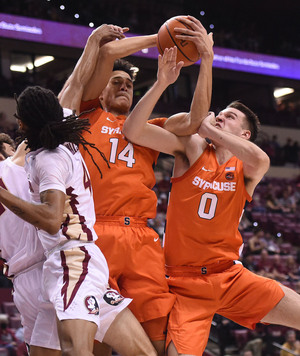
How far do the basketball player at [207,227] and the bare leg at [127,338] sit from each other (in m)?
0.43

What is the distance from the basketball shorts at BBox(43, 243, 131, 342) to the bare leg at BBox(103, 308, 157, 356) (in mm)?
286

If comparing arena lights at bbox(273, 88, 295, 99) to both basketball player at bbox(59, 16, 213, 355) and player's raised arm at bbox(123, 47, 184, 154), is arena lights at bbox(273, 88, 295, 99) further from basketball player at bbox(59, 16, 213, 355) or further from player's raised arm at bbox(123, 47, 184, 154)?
player's raised arm at bbox(123, 47, 184, 154)

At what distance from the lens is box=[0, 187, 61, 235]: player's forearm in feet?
8.56

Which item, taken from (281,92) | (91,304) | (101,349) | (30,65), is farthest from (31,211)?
(281,92)

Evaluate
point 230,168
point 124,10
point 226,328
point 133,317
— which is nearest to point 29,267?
point 133,317

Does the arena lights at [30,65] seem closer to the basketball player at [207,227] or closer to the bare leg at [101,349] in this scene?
the basketball player at [207,227]

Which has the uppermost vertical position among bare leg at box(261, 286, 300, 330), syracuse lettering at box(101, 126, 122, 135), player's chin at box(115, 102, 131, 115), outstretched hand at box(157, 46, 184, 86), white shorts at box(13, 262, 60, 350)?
outstretched hand at box(157, 46, 184, 86)

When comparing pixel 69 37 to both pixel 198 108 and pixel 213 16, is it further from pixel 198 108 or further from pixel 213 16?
pixel 198 108

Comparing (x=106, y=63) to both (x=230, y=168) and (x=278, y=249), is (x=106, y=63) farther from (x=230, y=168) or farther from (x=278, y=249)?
(x=278, y=249)

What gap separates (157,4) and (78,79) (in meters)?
17.2

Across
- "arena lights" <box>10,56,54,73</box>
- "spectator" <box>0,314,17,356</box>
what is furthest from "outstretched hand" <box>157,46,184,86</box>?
"arena lights" <box>10,56,54,73</box>

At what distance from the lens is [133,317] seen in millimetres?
3285

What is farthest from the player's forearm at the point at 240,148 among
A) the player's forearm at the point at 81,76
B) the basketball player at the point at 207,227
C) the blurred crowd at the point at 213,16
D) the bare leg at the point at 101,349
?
the blurred crowd at the point at 213,16

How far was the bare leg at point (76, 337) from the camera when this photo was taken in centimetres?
264
